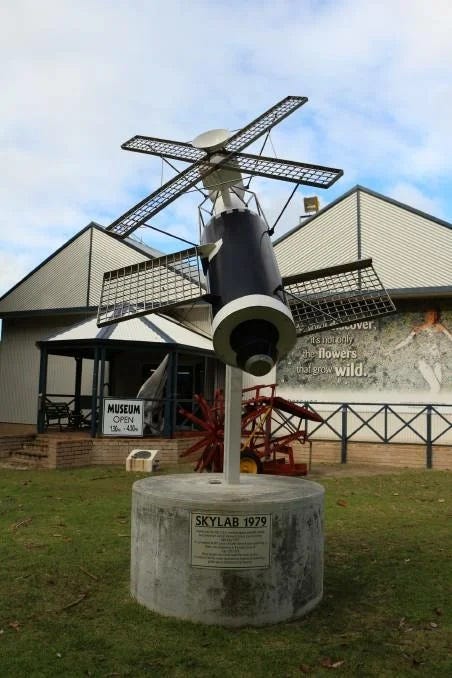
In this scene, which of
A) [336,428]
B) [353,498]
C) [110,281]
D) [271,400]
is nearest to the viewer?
[110,281]

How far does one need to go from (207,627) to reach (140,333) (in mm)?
10868

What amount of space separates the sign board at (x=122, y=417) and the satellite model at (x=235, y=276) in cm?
849

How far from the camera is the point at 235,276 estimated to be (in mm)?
4375

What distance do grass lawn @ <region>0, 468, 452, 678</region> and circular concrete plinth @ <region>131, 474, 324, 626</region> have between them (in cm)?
12

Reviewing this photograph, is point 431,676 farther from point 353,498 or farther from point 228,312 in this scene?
point 353,498

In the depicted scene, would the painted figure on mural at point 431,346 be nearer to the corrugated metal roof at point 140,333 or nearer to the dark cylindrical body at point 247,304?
the corrugated metal roof at point 140,333

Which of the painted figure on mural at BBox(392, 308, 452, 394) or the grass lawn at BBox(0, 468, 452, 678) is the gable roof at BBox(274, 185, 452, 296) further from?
the grass lawn at BBox(0, 468, 452, 678)

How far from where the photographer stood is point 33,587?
4.91m

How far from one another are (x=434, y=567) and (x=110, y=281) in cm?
378

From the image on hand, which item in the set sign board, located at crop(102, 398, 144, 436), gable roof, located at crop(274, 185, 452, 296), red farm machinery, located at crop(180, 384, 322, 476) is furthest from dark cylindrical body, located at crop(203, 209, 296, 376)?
gable roof, located at crop(274, 185, 452, 296)

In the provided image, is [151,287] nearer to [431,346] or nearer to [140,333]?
[140,333]

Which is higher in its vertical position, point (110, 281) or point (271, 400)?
point (110, 281)

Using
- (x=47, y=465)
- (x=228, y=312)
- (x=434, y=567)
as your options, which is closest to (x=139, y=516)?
(x=228, y=312)

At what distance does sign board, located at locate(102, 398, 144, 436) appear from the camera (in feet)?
44.3
